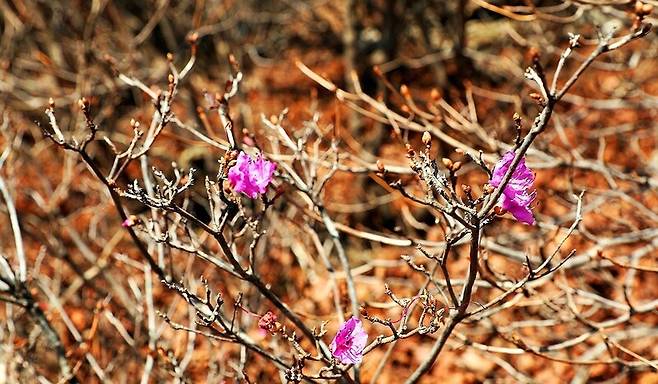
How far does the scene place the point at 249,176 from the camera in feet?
5.52

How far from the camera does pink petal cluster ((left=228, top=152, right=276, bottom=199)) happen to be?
1.67 metres

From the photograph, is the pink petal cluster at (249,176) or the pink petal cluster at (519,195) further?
the pink petal cluster at (249,176)

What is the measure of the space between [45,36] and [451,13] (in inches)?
146

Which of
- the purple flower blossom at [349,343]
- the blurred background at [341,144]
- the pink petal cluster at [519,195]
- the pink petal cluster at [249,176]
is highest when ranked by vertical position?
the blurred background at [341,144]

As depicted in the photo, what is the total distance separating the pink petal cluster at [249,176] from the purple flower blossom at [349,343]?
0.40 metres

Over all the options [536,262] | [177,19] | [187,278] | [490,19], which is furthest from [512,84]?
[187,278]

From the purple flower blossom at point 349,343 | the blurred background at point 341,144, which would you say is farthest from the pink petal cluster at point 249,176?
the blurred background at point 341,144

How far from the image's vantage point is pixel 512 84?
662 cm

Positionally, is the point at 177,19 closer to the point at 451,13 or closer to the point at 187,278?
the point at 451,13

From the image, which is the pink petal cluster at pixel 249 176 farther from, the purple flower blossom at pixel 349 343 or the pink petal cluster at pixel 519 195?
the pink petal cluster at pixel 519 195

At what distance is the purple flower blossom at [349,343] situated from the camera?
1.70 m

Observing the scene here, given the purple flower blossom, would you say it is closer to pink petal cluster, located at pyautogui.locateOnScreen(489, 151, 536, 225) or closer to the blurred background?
pink petal cluster, located at pyautogui.locateOnScreen(489, 151, 536, 225)

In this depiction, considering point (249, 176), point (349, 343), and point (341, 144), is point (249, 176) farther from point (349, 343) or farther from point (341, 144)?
point (341, 144)

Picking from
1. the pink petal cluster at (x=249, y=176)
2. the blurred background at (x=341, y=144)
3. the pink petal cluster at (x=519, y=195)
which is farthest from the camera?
the blurred background at (x=341, y=144)
